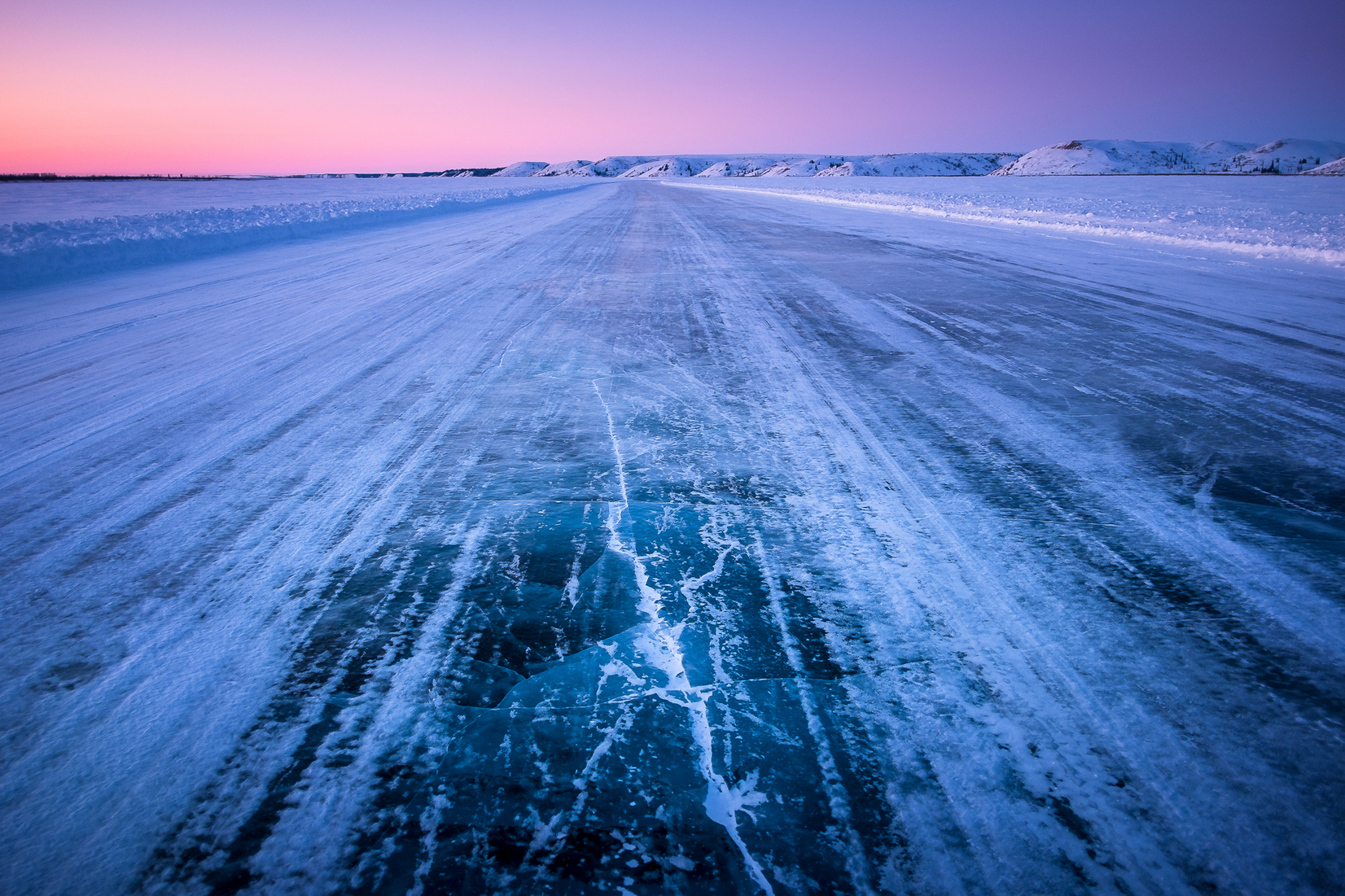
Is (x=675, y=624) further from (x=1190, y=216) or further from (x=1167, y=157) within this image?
(x=1167, y=157)

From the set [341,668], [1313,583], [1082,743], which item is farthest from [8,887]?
[1313,583]

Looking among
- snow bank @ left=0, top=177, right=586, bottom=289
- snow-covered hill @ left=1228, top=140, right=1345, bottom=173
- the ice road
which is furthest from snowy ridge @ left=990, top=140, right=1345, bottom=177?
the ice road

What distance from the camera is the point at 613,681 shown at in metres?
1.73

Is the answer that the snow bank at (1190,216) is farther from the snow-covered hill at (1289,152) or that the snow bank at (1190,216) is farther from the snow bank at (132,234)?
the snow-covered hill at (1289,152)

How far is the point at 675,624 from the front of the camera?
1943 millimetres

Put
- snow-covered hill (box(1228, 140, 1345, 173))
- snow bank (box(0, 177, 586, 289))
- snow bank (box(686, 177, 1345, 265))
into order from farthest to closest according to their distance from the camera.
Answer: snow-covered hill (box(1228, 140, 1345, 173)) → snow bank (box(686, 177, 1345, 265)) → snow bank (box(0, 177, 586, 289))

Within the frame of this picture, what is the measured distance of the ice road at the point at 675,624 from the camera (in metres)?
1.33

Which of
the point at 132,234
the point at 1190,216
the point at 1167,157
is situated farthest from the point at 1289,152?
the point at 132,234

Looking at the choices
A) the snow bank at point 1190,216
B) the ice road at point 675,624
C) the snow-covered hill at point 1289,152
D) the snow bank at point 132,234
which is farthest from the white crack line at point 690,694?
the snow-covered hill at point 1289,152

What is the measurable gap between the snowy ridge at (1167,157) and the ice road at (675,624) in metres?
111

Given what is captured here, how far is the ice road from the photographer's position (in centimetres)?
133

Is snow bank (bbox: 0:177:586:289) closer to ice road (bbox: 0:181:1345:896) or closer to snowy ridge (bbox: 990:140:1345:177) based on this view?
ice road (bbox: 0:181:1345:896)

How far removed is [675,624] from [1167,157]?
207436 mm

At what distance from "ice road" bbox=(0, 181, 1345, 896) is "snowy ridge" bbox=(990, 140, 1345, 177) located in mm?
110967
